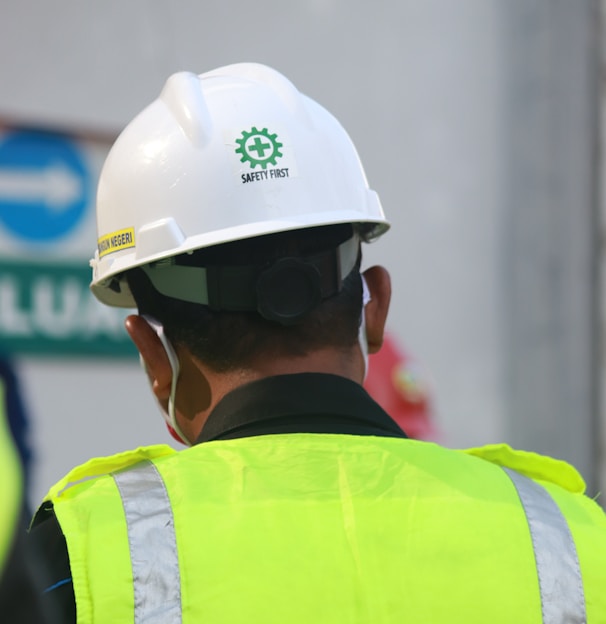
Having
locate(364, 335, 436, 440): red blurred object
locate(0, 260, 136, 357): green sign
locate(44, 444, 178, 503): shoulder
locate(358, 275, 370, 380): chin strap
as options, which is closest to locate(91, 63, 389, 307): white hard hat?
locate(358, 275, 370, 380): chin strap

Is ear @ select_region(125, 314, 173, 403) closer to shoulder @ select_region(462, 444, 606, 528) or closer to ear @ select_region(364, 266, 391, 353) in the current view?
ear @ select_region(364, 266, 391, 353)

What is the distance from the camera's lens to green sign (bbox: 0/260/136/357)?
13.5 ft

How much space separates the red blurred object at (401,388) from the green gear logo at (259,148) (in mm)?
2845

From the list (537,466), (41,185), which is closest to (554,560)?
(537,466)

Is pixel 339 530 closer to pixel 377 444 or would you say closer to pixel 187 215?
pixel 377 444

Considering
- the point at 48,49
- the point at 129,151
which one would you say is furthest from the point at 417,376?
the point at 129,151

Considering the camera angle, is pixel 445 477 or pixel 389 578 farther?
pixel 445 477

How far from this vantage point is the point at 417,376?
5023 millimetres

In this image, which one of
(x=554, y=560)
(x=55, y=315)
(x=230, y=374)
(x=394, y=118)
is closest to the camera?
(x=554, y=560)

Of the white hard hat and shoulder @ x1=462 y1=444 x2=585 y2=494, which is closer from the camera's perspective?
shoulder @ x1=462 y1=444 x2=585 y2=494

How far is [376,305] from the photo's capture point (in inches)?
73.9

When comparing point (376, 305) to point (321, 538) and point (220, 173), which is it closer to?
point (220, 173)

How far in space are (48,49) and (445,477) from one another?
3.17 metres

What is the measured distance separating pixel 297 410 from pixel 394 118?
3767 millimetres
